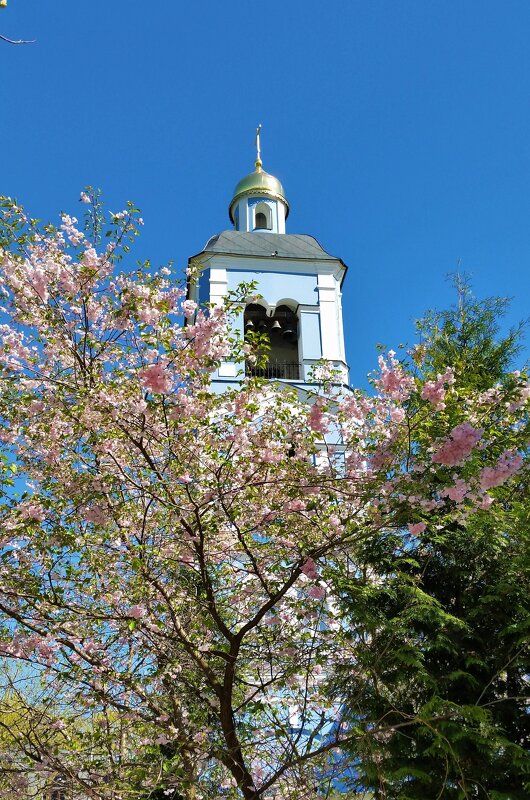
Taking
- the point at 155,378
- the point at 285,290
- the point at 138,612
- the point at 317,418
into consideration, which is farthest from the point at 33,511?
the point at 285,290

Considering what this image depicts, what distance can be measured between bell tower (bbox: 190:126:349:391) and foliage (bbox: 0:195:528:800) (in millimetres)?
8317

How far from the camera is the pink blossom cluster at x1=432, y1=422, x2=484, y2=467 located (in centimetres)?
407

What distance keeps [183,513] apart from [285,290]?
431 inches

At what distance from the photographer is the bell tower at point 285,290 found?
47.9ft

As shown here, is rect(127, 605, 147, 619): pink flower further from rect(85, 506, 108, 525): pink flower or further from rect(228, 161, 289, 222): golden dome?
rect(228, 161, 289, 222): golden dome

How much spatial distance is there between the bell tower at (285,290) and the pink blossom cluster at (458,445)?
974 centimetres

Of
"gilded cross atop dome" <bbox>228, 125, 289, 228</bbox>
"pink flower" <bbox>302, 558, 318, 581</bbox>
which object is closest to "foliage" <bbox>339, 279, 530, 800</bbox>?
"pink flower" <bbox>302, 558, 318, 581</bbox>

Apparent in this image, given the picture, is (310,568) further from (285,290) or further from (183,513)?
(285,290)

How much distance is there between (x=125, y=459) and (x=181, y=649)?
4.93ft

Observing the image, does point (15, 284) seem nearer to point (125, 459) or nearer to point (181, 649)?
point (125, 459)

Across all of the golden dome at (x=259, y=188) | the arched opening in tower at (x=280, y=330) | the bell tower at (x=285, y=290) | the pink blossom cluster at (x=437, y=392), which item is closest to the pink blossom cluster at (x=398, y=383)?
the pink blossom cluster at (x=437, y=392)

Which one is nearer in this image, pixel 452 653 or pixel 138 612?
pixel 138 612

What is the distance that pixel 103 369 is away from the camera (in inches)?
212

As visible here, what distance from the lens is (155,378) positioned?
454 centimetres
